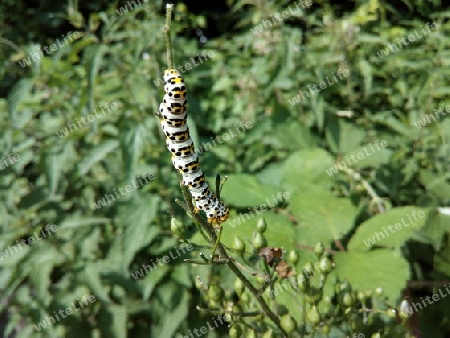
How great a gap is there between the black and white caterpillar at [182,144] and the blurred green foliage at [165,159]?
69 cm

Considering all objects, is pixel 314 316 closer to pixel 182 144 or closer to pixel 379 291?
pixel 379 291

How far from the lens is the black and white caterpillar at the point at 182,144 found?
27.5 inches

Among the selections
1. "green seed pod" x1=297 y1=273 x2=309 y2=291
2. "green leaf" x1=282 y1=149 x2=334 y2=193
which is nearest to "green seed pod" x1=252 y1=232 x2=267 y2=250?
"green seed pod" x1=297 y1=273 x2=309 y2=291

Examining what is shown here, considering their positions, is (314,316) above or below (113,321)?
above

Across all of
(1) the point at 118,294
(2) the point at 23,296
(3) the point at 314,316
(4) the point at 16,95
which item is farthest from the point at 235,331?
(2) the point at 23,296

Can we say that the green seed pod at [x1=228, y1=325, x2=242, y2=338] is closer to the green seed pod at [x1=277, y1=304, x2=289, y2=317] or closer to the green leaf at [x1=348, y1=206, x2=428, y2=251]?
the green seed pod at [x1=277, y1=304, x2=289, y2=317]

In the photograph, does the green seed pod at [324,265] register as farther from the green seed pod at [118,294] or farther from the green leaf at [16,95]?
the green seed pod at [118,294]

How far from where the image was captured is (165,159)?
2650mm

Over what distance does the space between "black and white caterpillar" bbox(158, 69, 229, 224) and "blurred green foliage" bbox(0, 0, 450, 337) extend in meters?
0.69

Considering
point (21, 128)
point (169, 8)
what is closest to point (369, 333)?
point (169, 8)

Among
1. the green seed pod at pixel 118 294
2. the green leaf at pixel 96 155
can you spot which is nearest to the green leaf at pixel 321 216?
the green leaf at pixel 96 155

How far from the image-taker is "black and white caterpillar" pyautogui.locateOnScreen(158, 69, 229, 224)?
70 cm

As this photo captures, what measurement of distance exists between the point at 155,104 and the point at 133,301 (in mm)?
1684

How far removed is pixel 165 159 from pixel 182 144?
193 centimetres
